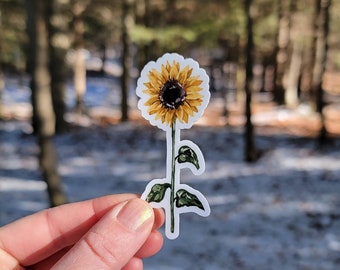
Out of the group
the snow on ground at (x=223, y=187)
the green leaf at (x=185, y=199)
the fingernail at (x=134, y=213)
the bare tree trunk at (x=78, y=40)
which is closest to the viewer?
the fingernail at (x=134, y=213)

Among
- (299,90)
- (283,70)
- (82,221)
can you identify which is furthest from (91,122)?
(82,221)

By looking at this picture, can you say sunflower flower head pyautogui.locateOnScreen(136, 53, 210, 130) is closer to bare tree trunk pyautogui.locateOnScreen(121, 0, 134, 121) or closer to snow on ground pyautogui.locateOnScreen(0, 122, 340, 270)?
snow on ground pyautogui.locateOnScreen(0, 122, 340, 270)

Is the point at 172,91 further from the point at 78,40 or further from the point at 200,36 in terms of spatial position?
the point at 78,40

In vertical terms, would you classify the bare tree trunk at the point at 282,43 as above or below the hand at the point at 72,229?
above

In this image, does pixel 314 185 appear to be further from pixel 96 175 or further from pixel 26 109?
pixel 26 109

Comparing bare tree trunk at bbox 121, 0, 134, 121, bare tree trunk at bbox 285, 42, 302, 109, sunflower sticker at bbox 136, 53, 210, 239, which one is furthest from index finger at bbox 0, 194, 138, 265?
bare tree trunk at bbox 285, 42, 302, 109

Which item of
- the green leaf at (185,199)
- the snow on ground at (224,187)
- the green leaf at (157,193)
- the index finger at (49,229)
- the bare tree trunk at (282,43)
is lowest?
the snow on ground at (224,187)

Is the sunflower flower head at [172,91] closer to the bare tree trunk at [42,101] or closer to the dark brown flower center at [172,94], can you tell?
the dark brown flower center at [172,94]

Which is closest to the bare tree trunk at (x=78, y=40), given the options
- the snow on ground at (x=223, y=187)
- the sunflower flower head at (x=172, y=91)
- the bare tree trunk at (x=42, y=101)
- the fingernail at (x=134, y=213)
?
the snow on ground at (x=223, y=187)
